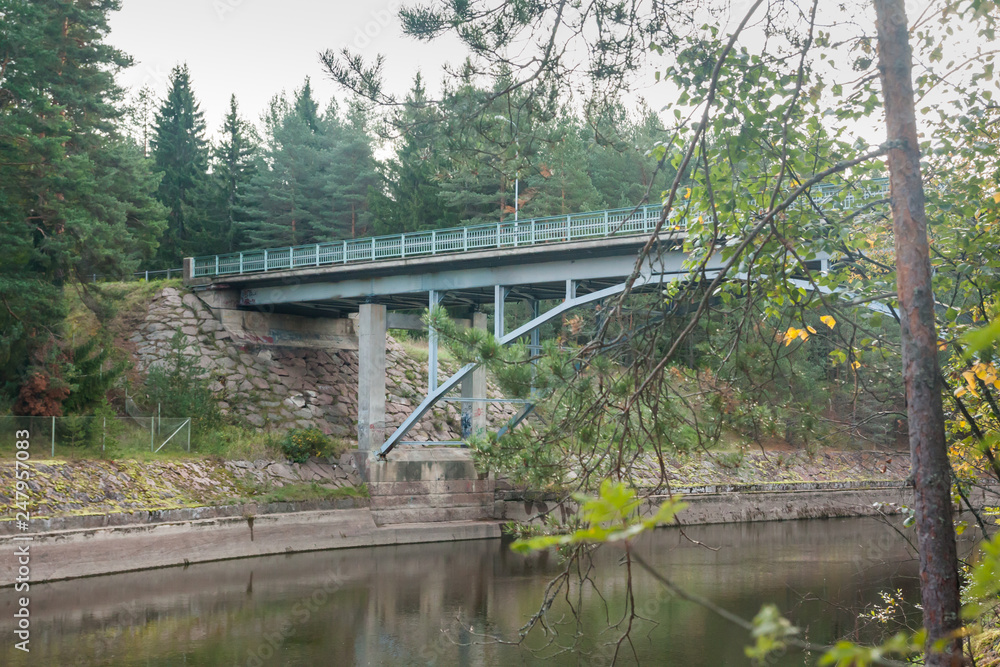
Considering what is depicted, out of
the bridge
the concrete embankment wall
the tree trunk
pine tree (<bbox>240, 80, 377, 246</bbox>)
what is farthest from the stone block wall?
the tree trunk

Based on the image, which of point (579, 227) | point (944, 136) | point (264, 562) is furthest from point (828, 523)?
point (944, 136)

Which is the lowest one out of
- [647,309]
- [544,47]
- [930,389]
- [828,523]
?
[828,523]

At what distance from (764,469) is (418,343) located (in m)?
12.7

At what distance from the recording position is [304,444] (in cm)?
2220

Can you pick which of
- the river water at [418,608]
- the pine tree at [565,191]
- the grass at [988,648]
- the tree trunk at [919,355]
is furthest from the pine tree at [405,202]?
the tree trunk at [919,355]

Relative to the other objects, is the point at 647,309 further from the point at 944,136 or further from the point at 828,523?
the point at 828,523

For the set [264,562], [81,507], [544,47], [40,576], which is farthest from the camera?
[264,562]

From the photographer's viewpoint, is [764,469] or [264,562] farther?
[764,469]

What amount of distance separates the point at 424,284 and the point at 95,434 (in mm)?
8496

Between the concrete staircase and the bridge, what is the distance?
0.56 meters

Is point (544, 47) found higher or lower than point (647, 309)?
A: higher

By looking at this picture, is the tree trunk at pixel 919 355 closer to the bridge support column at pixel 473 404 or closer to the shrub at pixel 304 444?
the shrub at pixel 304 444

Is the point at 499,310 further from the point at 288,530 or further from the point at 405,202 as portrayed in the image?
the point at 405,202

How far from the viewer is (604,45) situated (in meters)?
5.62
